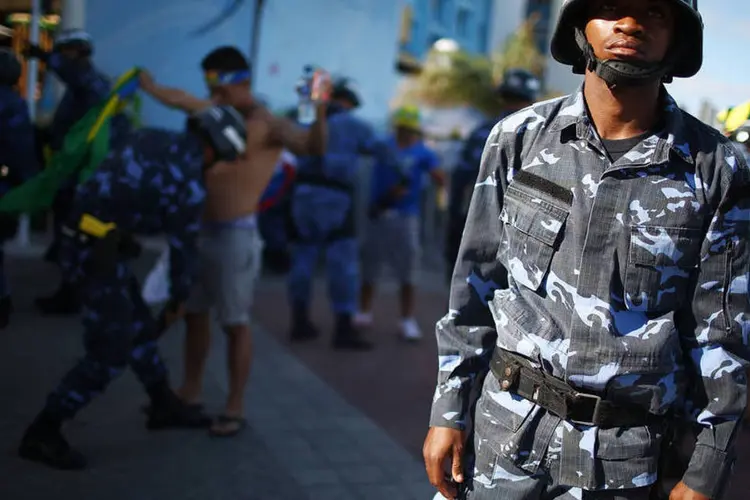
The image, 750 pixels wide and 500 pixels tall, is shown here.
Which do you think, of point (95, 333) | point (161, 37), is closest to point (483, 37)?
point (161, 37)

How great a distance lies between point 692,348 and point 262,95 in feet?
30.0

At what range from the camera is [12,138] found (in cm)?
Answer: 547

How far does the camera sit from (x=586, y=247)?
2334 mm

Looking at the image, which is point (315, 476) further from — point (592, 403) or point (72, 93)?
point (72, 93)

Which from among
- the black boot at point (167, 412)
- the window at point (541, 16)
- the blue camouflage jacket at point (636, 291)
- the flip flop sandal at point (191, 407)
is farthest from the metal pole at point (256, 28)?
the window at point (541, 16)

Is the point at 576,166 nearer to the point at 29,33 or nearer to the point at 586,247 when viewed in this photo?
the point at 586,247

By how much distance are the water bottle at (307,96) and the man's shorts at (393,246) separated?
6.30 feet

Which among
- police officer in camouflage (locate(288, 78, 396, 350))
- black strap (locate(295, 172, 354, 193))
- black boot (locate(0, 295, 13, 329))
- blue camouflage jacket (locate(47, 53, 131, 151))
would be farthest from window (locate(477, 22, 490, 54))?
black boot (locate(0, 295, 13, 329))

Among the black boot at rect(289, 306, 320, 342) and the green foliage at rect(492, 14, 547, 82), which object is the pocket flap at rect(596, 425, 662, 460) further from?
the green foliage at rect(492, 14, 547, 82)

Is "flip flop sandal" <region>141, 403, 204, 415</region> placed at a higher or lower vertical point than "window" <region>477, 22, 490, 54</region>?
lower

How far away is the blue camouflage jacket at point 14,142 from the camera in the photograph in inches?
212

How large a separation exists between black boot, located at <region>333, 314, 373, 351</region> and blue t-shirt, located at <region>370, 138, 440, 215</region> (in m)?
1.13

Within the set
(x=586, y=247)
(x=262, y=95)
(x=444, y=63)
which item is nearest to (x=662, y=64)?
(x=586, y=247)

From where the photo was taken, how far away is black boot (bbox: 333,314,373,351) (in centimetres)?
778
